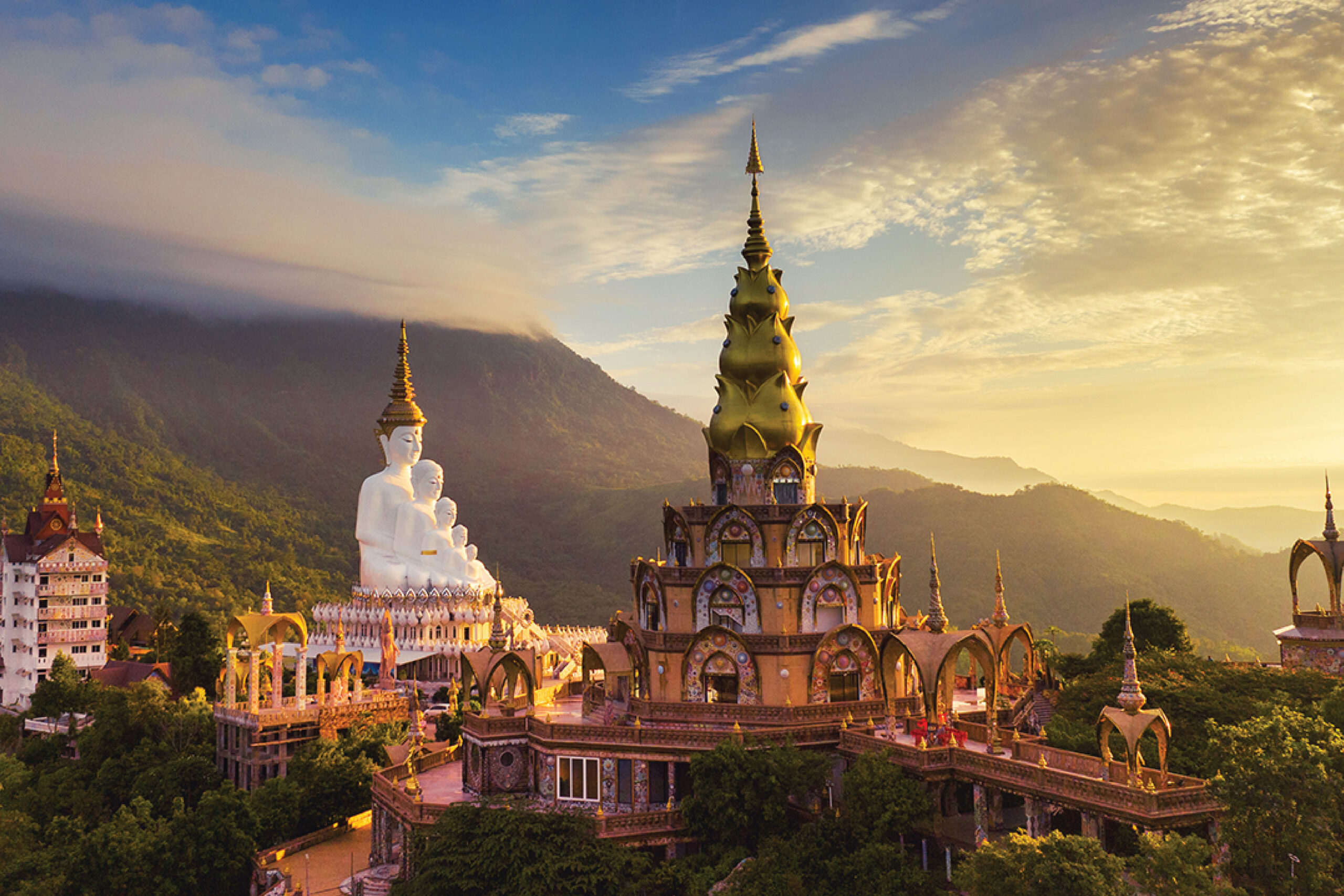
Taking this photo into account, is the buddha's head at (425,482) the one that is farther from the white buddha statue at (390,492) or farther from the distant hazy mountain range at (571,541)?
the distant hazy mountain range at (571,541)

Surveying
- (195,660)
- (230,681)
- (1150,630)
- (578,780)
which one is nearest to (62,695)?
(195,660)

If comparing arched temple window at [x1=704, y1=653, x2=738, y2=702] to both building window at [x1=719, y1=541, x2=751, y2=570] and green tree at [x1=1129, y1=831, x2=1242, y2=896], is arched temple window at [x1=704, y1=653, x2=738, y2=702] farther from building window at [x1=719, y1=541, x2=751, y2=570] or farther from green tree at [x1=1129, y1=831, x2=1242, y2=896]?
green tree at [x1=1129, y1=831, x2=1242, y2=896]

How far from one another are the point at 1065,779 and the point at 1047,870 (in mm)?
4886

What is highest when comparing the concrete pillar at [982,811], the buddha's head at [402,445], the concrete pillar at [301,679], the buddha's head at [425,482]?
the buddha's head at [402,445]

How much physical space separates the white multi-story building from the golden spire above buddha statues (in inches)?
1693

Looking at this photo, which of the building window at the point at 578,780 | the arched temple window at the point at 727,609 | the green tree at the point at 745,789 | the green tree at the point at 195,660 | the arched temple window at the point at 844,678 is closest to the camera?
the green tree at the point at 745,789

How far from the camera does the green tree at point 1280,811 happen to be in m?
21.2

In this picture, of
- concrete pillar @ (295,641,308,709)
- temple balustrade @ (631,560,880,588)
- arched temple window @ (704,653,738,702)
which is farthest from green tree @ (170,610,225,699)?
arched temple window @ (704,653,738,702)

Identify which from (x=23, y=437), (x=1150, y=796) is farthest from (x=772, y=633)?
(x=23, y=437)

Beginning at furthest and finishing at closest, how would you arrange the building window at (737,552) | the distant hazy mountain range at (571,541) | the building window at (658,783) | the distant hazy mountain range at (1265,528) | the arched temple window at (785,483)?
the distant hazy mountain range at (1265,528) < the distant hazy mountain range at (571,541) < the arched temple window at (785,483) < the building window at (737,552) < the building window at (658,783)

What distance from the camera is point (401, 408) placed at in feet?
257

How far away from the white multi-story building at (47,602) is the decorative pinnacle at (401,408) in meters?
19.7

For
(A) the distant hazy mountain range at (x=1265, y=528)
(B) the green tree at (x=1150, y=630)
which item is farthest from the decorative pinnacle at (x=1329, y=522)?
(A) the distant hazy mountain range at (x=1265, y=528)

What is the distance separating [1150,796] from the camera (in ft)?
75.4
